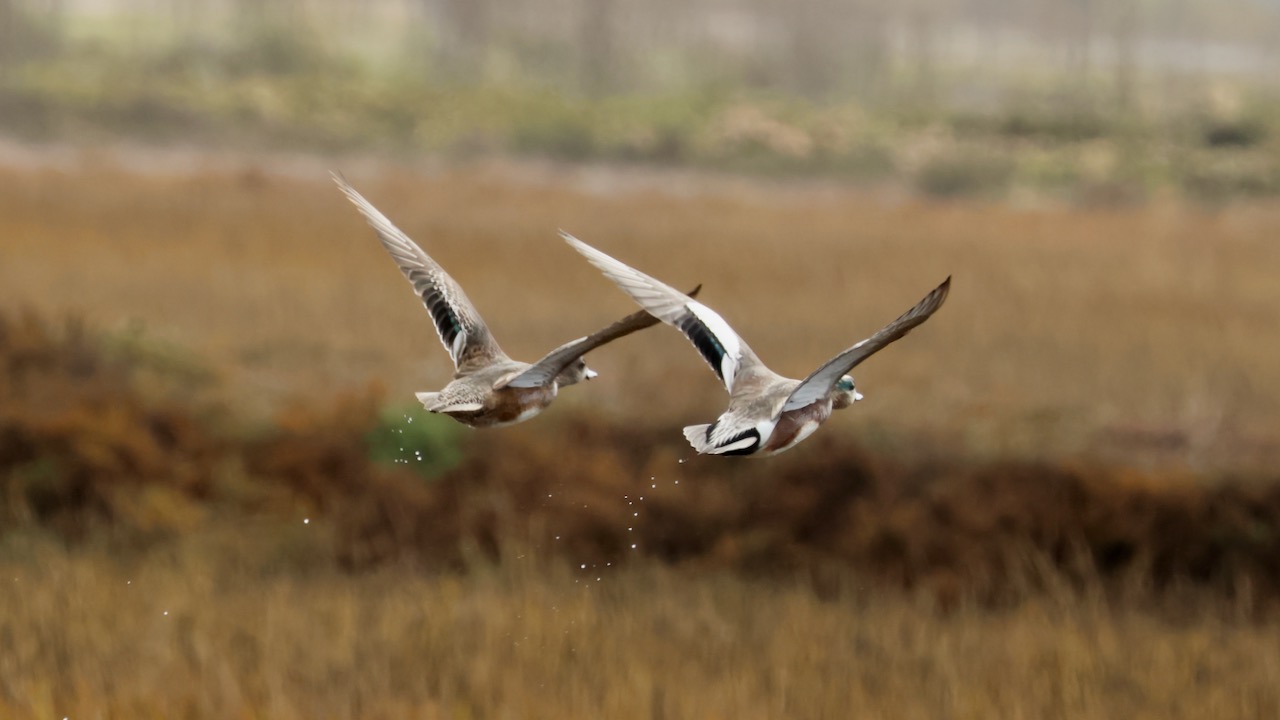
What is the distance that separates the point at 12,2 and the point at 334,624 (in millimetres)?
44141

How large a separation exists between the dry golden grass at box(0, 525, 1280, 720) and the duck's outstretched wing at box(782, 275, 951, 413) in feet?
12.8

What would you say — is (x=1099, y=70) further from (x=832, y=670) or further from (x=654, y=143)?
(x=832, y=670)

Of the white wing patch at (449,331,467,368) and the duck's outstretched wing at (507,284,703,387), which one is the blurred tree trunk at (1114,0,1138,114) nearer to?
Answer: the white wing patch at (449,331,467,368)

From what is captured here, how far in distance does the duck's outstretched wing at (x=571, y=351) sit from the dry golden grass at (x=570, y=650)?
380 cm

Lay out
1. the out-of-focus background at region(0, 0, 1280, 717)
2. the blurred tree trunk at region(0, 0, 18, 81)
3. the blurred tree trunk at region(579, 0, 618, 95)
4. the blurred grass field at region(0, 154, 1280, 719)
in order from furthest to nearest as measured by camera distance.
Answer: the blurred tree trunk at region(579, 0, 618, 95), the blurred tree trunk at region(0, 0, 18, 81), the out-of-focus background at region(0, 0, 1280, 717), the blurred grass field at region(0, 154, 1280, 719)

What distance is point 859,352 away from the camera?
2.57m

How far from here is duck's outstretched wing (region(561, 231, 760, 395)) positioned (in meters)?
2.94

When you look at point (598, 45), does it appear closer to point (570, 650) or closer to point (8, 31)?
point (8, 31)

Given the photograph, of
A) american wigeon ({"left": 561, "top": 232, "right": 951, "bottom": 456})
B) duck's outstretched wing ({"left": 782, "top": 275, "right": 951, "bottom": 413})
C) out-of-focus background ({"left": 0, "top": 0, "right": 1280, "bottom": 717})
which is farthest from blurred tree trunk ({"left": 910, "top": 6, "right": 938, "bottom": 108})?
duck's outstretched wing ({"left": 782, "top": 275, "right": 951, "bottom": 413})

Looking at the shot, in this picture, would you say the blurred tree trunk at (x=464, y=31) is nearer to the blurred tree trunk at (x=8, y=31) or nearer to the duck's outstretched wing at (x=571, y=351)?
the blurred tree trunk at (x=8, y=31)

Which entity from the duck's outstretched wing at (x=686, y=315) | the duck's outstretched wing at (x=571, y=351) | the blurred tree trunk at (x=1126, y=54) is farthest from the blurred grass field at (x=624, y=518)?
the blurred tree trunk at (x=1126, y=54)

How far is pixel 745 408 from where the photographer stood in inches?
113

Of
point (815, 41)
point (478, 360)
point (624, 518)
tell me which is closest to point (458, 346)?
point (478, 360)

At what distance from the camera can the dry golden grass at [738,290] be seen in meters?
11.2
